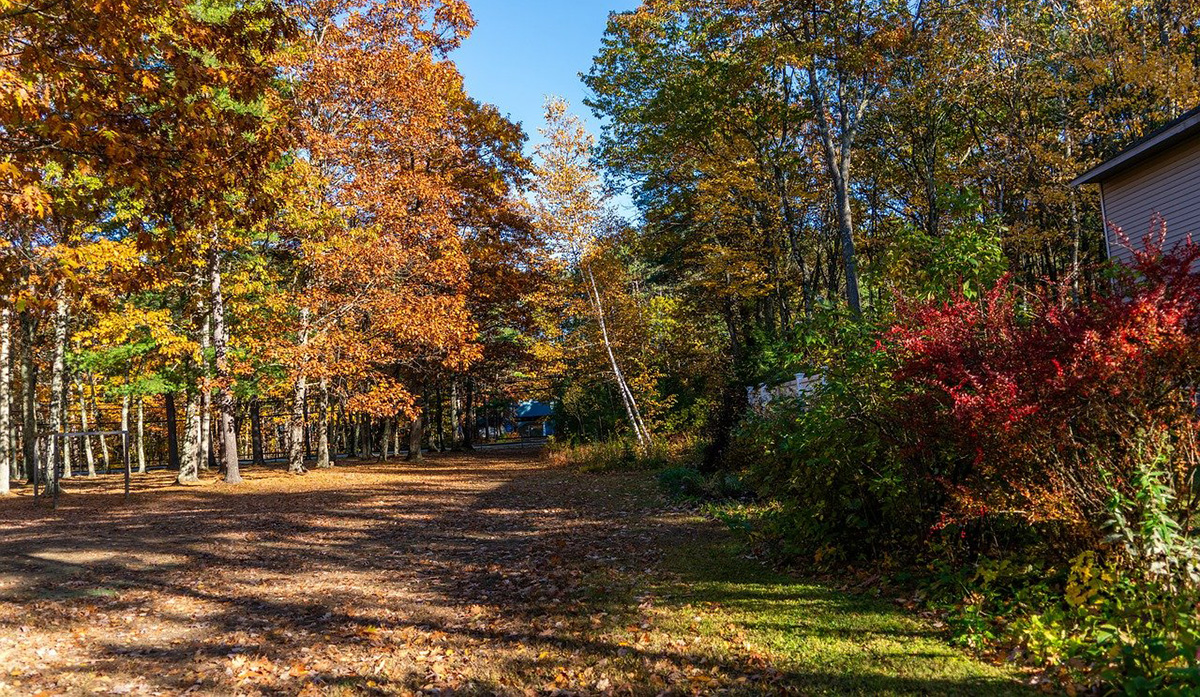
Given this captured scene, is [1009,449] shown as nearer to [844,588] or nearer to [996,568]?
[996,568]

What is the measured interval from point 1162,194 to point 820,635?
45.7 ft

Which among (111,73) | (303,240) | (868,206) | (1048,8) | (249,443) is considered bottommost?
(249,443)

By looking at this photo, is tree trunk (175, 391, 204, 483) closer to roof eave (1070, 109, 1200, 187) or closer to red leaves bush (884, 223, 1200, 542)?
red leaves bush (884, 223, 1200, 542)

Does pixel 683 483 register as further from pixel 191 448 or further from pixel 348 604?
pixel 191 448

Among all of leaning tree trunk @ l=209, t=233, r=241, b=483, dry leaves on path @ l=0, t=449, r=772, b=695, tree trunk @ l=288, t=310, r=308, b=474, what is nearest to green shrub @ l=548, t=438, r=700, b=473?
dry leaves on path @ l=0, t=449, r=772, b=695

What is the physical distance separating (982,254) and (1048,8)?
59.9 ft

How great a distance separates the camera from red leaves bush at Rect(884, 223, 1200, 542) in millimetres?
3885

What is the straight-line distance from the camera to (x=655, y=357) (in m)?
23.1

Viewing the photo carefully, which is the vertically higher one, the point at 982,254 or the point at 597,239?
the point at 597,239

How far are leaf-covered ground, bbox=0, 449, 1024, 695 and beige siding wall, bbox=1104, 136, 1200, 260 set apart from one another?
37.2 feet

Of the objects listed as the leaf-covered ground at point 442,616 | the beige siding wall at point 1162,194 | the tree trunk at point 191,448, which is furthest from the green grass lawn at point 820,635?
the tree trunk at point 191,448

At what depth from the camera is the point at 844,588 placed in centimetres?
556

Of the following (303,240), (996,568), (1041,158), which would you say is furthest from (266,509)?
(1041,158)

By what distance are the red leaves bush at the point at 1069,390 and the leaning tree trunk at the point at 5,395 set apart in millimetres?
20560
